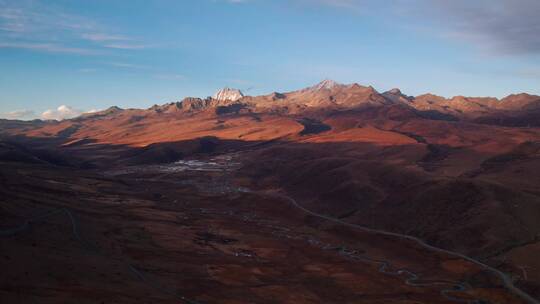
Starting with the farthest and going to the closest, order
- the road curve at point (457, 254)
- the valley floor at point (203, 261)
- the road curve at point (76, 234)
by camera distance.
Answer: the road curve at point (457, 254)
the road curve at point (76, 234)
the valley floor at point (203, 261)

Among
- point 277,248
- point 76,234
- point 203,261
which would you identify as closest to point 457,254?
point 277,248

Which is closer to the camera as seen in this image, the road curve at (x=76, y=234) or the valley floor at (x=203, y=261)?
the valley floor at (x=203, y=261)

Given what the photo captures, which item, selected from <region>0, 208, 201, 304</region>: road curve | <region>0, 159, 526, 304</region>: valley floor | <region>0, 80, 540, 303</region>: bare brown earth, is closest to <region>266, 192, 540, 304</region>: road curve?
<region>0, 80, 540, 303</region>: bare brown earth

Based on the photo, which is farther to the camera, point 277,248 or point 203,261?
point 277,248

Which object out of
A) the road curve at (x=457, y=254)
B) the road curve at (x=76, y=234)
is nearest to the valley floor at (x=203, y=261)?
the road curve at (x=76, y=234)

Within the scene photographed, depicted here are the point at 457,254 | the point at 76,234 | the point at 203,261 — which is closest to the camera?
the point at 203,261

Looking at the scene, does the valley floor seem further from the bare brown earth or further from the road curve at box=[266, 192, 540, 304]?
the road curve at box=[266, 192, 540, 304]

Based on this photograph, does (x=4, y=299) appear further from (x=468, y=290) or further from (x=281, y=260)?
(x=468, y=290)

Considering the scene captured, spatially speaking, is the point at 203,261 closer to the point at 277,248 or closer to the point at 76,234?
the point at 277,248

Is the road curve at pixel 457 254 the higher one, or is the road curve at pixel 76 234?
the road curve at pixel 76 234

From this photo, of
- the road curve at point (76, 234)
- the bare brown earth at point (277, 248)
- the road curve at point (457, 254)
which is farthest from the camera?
the road curve at point (457, 254)

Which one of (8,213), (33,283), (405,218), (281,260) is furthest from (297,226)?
(33,283)

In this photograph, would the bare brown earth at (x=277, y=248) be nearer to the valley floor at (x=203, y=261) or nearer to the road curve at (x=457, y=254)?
the valley floor at (x=203, y=261)
